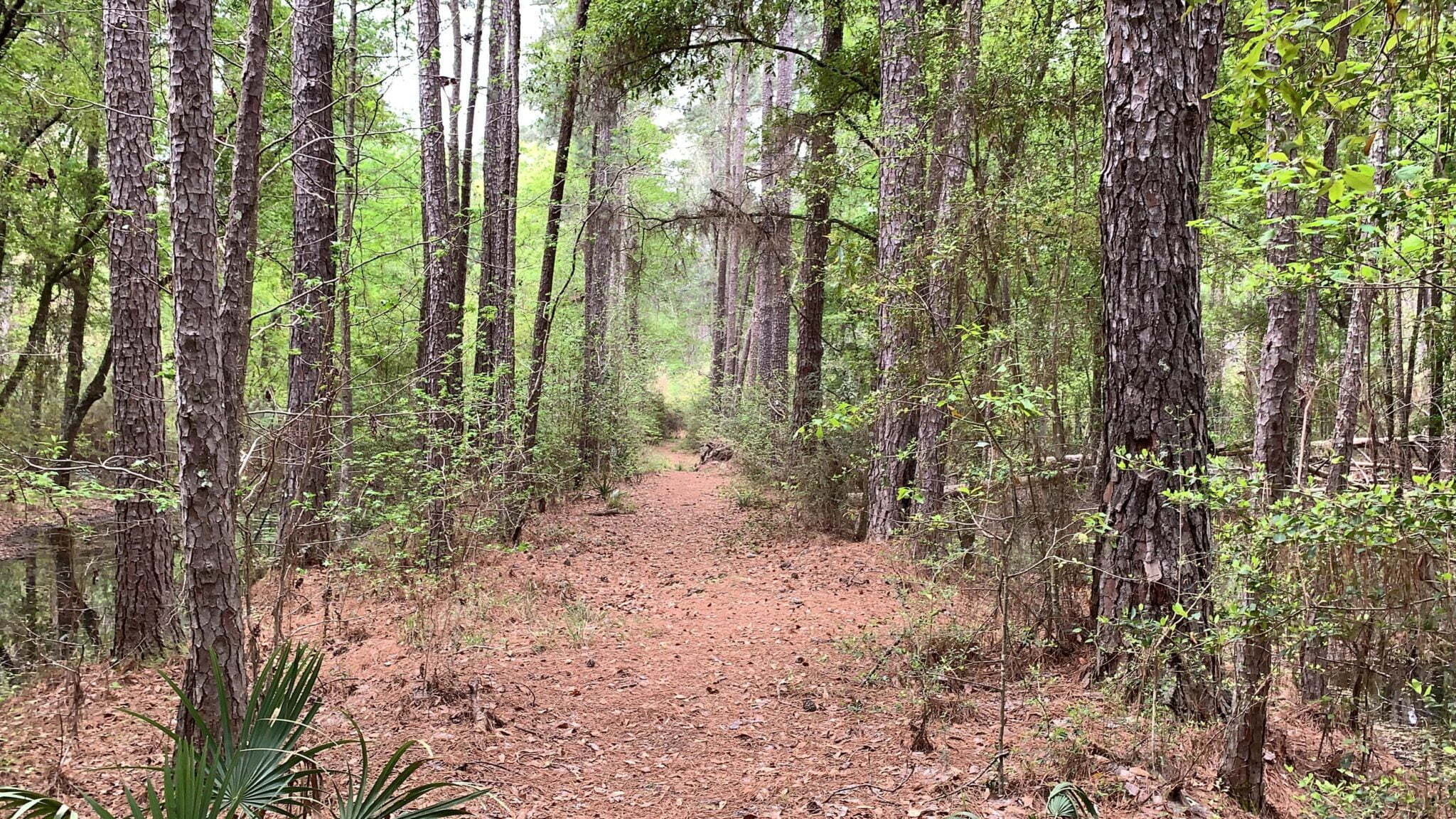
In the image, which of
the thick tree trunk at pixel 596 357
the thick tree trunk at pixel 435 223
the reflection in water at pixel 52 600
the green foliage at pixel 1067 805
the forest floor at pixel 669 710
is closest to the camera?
the green foliage at pixel 1067 805

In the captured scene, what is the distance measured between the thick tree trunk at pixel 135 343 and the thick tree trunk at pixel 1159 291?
6.77 m

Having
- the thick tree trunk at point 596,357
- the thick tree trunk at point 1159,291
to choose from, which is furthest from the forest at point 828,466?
the thick tree trunk at point 596,357

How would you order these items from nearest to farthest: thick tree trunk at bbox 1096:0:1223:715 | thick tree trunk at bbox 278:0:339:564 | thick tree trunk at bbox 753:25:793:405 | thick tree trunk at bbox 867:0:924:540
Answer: thick tree trunk at bbox 1096:0:1223:715 → thick tree trunk at bbox 867:0:924:540 → thick tree trunk at bbox 278:0:339:564 → thick tree trunk at bbox 753:25:793:405

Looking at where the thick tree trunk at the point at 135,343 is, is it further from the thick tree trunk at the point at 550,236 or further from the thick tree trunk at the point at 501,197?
the thick tree trunk at the point at 550,236

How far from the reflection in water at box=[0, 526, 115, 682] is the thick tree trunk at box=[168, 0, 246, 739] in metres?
2.08

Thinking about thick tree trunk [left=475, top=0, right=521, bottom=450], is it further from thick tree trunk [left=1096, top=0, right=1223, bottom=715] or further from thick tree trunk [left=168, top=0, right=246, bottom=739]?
thick tree trunk [left=1096, top=0, right=1223, bottom=715]

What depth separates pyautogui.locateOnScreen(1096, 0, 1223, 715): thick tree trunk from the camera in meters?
4.37

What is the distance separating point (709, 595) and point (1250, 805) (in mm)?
5856

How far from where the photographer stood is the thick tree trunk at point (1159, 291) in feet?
14.3

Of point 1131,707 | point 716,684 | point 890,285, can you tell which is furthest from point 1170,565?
point 716,684

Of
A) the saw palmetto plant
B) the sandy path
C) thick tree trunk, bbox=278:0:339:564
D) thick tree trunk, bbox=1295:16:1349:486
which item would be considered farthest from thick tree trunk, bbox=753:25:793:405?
the saw palmetto plant

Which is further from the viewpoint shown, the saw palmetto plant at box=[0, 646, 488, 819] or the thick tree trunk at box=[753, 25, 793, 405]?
the thick tree trunk at box=[753, 25, 793, 405]

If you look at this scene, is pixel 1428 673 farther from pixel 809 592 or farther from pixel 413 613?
pixel 413 613

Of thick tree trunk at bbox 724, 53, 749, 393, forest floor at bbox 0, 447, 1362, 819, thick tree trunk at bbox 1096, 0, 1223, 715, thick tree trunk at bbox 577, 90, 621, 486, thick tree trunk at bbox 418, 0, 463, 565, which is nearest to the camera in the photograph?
forest floor at bbox 0, 447, 1362, 819
